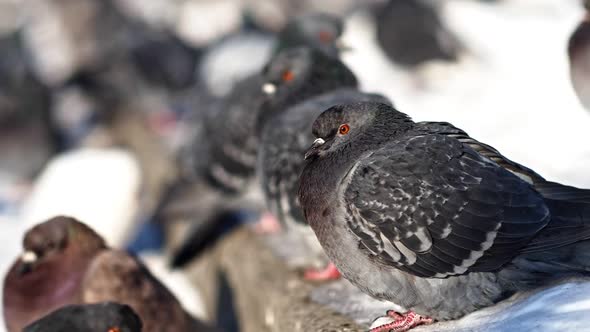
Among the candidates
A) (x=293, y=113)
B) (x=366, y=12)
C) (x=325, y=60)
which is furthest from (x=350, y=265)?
(x=366, y=12)

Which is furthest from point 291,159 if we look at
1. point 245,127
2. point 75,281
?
point 245,127

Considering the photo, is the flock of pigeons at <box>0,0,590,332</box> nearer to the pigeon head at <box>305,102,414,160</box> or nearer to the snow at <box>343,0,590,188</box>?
the pigeon head at <box>305,102,414,160</box>

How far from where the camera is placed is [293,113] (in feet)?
18.7

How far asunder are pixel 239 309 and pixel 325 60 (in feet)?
6.53

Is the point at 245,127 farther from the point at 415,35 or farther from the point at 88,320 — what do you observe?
the point at 415,35

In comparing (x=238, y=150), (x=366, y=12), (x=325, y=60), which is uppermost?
(x=366, y=12)

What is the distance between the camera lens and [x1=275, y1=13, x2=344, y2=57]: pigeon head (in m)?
7.82

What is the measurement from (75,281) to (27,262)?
1.08 ft

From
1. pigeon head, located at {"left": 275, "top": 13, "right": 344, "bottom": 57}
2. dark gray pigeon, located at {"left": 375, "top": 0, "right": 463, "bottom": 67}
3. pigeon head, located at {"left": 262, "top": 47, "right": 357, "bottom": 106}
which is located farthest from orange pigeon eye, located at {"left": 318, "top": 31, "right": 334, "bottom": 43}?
dark gray pigeon, located at {"left": 375, "top": 0, "right": 463, "bottom": 67}

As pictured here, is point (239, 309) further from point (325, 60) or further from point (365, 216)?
point (365, 216)

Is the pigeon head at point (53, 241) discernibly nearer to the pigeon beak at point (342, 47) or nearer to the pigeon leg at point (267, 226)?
the pigeon leg at point (267, 226)

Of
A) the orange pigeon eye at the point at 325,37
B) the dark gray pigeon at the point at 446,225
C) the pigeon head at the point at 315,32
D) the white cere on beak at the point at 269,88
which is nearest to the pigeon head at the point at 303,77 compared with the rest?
the white cere on beak at the point at 269,88

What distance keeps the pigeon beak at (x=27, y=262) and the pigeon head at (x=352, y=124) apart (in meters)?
2.24

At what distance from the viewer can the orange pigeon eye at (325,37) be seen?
7.82m
